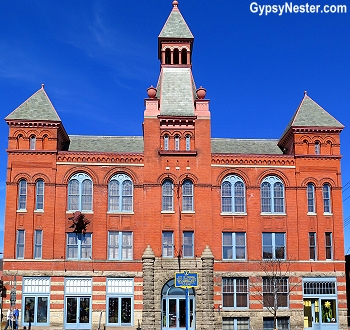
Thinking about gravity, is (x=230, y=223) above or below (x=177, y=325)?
above

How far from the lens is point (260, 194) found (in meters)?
45.0

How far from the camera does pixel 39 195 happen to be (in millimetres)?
43812

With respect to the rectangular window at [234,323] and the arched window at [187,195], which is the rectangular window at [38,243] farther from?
the rectangular window at [234,323]

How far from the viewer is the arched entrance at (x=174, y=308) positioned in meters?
42.2

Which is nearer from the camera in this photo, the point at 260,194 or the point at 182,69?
the point at 260,194

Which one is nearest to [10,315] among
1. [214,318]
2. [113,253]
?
[113,253]

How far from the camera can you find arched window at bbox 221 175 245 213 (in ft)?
147

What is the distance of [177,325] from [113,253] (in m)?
7.15

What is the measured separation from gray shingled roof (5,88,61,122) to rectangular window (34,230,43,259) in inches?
348

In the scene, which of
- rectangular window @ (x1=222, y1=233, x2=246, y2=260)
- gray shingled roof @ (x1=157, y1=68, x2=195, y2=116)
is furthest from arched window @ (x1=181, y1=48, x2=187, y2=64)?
rectangular window @ (x1=222, y1=233, x2=246, y2=260)

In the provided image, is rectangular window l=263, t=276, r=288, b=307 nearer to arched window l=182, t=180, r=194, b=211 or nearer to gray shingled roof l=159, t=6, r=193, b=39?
arched window l=182, t=180, r=194, b=211

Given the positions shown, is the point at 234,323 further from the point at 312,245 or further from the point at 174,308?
the point at 312,245

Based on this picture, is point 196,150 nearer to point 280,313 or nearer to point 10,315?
point 280,313

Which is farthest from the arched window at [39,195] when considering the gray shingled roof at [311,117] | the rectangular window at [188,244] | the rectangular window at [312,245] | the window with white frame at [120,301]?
the rectangular window at [312,245]
